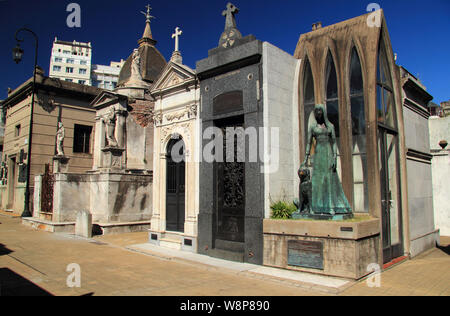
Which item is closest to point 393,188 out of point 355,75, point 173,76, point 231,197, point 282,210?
point 355,75

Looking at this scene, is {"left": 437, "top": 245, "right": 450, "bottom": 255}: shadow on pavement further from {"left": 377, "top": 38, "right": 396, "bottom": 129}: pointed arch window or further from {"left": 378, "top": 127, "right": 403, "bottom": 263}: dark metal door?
{"left": 377, "top": 38, "right": 396, "bottom": 129}: pointed arch window

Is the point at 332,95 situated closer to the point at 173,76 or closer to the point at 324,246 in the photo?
the point at 324,246

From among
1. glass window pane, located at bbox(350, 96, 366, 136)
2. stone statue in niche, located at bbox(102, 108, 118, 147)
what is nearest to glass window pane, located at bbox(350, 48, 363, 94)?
glass window pane, located at bbox(350, 96, 366, 136)

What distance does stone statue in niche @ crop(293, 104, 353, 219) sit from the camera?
7809 millimetres

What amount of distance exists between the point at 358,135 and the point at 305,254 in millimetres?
3691

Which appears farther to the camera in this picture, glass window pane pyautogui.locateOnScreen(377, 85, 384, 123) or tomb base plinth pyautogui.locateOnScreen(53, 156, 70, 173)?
tomb base plinth pyautogui.locateOnScreen(53, 156, 70, 173)

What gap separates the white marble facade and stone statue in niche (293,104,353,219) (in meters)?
3.74

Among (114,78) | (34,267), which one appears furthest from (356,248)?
(114,78)

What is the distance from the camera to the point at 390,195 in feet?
31.1

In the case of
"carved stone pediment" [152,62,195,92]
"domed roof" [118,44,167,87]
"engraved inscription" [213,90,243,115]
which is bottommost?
"engraved inscription" [213,90,243,115]

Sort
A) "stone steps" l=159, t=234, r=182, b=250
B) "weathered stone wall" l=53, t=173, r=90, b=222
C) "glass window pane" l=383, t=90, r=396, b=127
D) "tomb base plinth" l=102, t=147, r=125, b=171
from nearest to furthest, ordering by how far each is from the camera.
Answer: "glass window pane" l=383, t=90, r=396, b=127, "stone steps" l=159, t=234, r=182, b=250, "weathered stone wall" l=53, t=173, r=90, b=222, "tomb base plinth" l=102, t=147, r=125, b=171

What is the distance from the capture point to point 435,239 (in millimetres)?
11727


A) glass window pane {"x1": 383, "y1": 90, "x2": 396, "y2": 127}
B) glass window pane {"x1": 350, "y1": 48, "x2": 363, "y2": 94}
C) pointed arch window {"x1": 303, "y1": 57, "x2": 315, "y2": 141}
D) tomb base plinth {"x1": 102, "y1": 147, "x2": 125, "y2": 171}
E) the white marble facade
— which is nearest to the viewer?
glass window pane {"x1": 350, "y1": 48, "x2": 363, "y2": 94}
